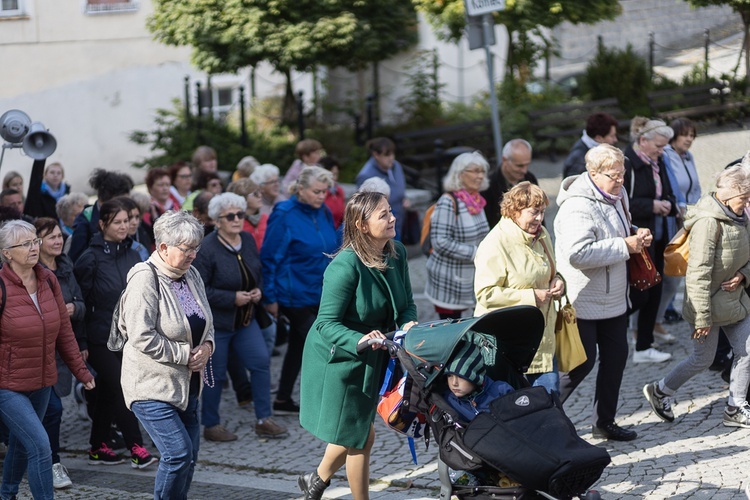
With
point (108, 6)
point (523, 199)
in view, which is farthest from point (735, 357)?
point (108, 6)

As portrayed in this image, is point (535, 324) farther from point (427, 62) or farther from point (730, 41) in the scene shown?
point (730, 41)

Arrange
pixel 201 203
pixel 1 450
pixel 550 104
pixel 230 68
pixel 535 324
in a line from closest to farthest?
pixel 535 324
pixel 1 450
pixel 201 203
pixel 230 68
pixel 550 104

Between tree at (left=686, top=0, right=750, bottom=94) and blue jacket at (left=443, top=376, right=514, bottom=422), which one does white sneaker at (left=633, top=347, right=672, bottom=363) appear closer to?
blue jacket at (left=443, top=376, right=514, bottom=422)

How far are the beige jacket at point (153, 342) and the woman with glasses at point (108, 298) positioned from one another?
1743 mm

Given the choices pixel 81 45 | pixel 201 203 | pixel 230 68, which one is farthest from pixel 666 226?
pixel 81 45

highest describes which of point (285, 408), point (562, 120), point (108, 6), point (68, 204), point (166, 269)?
point (108, 6)

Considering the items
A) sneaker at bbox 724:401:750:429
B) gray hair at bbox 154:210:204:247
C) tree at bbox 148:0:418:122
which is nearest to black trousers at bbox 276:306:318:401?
gray hair at bbox 154:210:204:247

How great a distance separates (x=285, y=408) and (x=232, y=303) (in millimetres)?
1226

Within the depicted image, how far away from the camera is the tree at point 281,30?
16109 mm

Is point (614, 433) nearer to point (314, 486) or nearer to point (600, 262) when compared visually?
point (600, 262)

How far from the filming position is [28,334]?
6.50 m

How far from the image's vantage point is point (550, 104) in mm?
19797

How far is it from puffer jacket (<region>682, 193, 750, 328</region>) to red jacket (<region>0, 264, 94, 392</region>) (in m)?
4.22

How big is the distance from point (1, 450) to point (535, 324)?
454 centimetres
